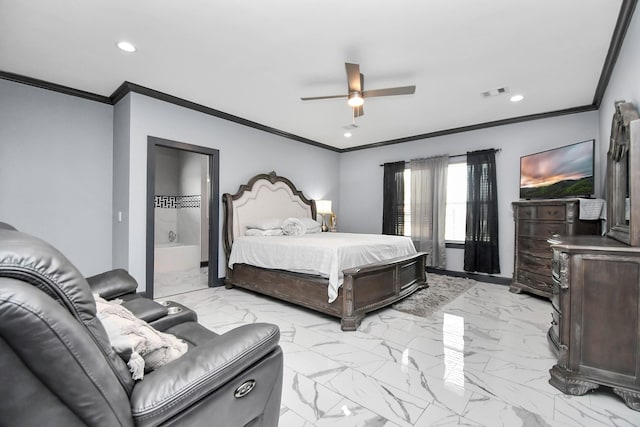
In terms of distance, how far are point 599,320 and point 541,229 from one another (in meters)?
2.25

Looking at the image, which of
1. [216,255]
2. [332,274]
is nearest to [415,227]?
[332,274]

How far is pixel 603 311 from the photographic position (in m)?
1.80

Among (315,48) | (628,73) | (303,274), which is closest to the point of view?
(628,73)

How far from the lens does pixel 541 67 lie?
118 inches

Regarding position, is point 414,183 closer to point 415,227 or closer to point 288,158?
point 415,227

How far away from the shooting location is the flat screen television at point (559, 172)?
3.45 m

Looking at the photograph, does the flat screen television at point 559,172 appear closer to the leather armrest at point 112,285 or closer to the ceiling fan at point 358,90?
the ceiling fan at point 358,90

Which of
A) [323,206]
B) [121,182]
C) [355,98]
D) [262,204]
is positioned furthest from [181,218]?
[355,98]

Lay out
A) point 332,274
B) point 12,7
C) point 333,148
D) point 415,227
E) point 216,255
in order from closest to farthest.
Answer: point 12,7
point 332,274
point 216,255
point 415,227
point 333,148

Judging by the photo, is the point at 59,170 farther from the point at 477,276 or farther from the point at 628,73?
the point at 477,276

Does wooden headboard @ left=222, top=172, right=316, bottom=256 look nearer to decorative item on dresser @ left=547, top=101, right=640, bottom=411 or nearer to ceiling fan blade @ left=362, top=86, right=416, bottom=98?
ceiling fan blade @ left=362, top=86, right=416, bottom=98

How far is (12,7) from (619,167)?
15.5 ft

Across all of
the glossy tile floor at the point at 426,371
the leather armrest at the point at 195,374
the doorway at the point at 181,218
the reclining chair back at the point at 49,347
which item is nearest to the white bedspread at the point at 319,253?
the glossy tile floor at the point at 426,371

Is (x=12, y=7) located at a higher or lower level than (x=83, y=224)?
higher
